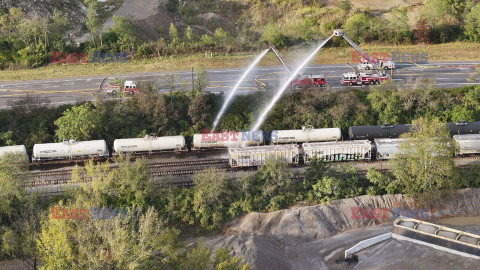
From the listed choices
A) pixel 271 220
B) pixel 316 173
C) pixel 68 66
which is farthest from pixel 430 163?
pixel 68 66

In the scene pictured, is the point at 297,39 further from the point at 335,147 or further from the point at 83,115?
the point at 83,115

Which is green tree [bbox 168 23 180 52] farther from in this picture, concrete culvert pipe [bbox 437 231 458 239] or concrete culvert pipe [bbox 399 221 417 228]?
concrete culvert pipe [bbox 437 231 458 239]

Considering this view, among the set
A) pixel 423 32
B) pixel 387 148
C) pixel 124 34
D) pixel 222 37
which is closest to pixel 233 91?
pixel 222 37

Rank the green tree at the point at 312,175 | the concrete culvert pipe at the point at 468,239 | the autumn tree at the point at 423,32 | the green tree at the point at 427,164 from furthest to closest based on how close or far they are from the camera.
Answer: the autumn tree at the point at 423,32
the green tree at the point at 312,175
the green tree at the point at 427,164
the concrete culvert pipe at the point at 468,239

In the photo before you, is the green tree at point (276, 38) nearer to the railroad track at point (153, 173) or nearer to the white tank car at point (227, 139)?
the white tank car at point (227, 139)

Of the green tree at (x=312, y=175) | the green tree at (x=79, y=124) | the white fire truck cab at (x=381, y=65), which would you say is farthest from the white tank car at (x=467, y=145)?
the green tree at (x=79, y=124)

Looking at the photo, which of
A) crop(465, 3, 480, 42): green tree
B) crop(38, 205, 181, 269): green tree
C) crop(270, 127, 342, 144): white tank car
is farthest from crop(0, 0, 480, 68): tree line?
crop(38, 205, 181, 269): green tree
